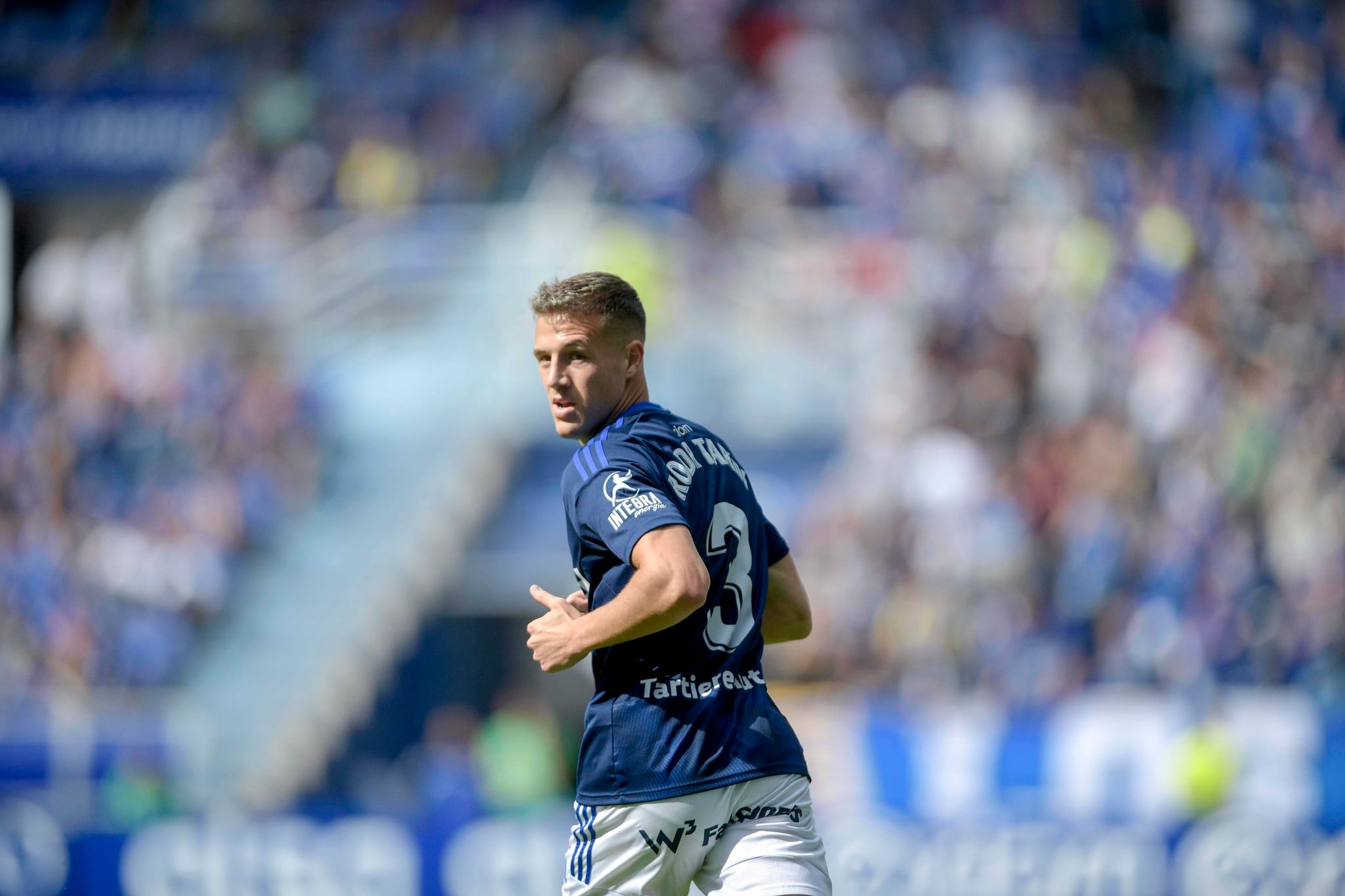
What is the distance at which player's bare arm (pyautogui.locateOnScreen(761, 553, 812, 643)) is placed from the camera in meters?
3.68

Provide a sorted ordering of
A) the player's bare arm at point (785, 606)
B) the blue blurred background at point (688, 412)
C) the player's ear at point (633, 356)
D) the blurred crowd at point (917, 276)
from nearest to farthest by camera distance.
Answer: the player's ear at point (633, 356)
the player's bare arm at point (785, 606)
the blue blurred background at point (688, 412)
the blurred crowd at point (917, 276)

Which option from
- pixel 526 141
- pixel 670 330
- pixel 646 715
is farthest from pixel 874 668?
pixel 646 715

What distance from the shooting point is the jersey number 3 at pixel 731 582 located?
330cm

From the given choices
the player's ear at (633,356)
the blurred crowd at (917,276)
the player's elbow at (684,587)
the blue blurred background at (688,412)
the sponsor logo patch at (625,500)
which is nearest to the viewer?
the player's elbow at (684,587)

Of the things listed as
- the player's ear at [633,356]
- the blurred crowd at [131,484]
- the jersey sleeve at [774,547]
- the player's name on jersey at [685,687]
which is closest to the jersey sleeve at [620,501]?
the player's ear at [633,356]

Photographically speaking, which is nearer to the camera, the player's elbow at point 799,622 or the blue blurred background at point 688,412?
the player's elbow at point 799,622

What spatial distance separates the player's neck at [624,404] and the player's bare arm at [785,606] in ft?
1.90

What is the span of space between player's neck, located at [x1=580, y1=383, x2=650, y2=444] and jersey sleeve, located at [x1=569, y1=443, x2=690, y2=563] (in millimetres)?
122

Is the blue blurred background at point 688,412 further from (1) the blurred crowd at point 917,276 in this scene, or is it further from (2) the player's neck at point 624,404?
(2) the player's neck at point 624,404

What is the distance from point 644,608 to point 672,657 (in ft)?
1.01

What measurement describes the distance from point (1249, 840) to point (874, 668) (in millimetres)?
2771

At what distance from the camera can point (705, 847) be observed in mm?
3264

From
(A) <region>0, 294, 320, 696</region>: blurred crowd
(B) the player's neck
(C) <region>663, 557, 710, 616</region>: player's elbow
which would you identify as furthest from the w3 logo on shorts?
(A) <region>0, 294, 320, 696</region>: blurred crowd

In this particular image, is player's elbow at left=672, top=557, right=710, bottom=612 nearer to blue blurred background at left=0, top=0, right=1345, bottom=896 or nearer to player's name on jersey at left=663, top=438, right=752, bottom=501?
player's name on jersey at left=663, top=438, right=752, bottom=501
